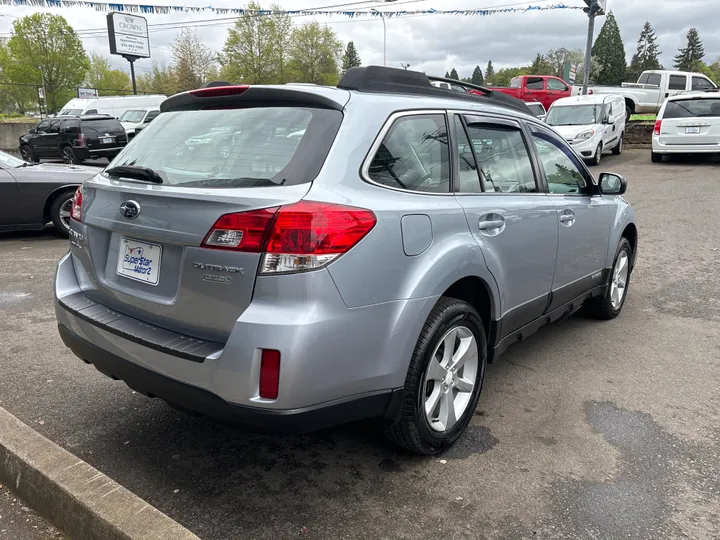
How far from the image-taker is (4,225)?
7914 millimetres

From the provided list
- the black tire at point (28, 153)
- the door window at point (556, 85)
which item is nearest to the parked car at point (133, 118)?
the black tire at point (28, 153)

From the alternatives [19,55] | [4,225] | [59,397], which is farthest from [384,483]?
[19,55]

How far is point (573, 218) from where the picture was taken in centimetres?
401

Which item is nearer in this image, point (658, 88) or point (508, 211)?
point (508, 211)

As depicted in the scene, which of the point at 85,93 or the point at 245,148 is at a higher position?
the point at 85,93

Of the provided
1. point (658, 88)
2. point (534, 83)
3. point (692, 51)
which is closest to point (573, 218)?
point (658, 88)

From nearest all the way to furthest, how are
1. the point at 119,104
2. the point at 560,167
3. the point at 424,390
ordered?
the point at 424,390 < the point at 560,167 < the point at 119,104

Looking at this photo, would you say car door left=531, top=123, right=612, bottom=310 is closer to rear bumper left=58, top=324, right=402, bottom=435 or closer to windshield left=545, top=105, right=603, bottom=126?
rear bumper left=58, top=324, right=402, bottom=435

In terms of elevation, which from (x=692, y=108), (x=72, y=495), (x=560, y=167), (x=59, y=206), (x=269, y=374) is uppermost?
(x=692, y=108)

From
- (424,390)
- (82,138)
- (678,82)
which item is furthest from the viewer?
(678,82)

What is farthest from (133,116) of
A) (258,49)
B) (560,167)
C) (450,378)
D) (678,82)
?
(258,49)

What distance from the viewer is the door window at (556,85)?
24281mm

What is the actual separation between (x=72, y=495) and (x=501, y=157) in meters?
2.72

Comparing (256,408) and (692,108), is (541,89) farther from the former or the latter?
(256,408)
